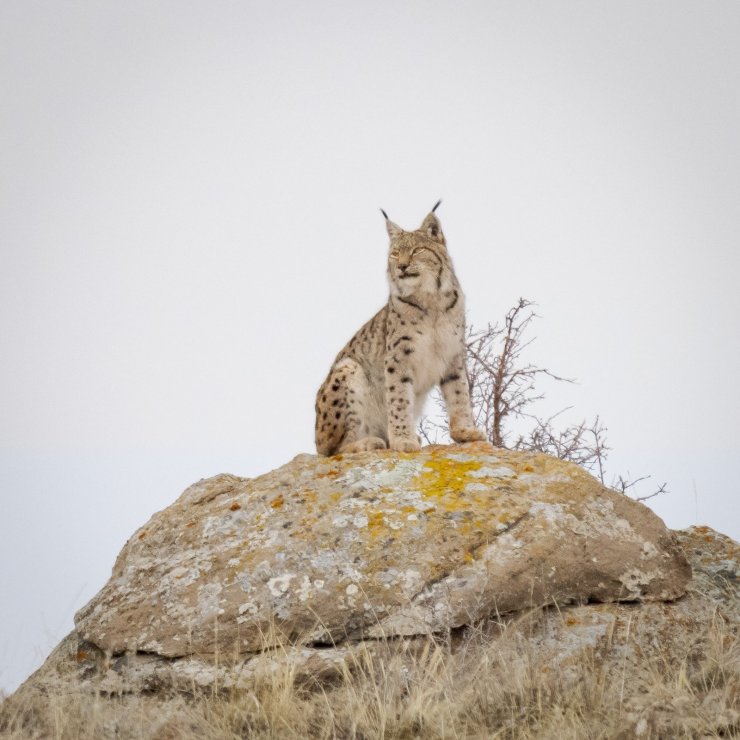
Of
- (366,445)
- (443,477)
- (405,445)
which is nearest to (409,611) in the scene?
(443,477)

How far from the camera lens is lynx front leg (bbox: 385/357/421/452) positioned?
24.5ft

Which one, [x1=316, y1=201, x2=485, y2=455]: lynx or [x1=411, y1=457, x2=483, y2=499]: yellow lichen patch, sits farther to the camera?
[x1=316, y1=201, x2=485, y2=455]: lynx

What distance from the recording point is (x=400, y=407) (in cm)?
762

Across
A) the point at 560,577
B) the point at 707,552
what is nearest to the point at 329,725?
the point at 560,577

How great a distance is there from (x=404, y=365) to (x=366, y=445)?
0.83 meters

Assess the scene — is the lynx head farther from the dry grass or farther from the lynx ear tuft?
the dry grass

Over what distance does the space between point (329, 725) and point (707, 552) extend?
3.55 m

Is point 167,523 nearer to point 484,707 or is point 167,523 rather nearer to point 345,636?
point 345,636

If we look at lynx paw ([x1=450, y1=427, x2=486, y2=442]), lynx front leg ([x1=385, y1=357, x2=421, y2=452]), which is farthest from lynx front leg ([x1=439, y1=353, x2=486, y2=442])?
lynx front leg ([x1=385, y1=357, x2=421, y2=452])

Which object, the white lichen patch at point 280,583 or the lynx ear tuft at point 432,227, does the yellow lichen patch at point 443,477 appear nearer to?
the white lichen patch at point 280,583

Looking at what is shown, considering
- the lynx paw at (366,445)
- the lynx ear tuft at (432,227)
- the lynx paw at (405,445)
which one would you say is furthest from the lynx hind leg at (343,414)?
the lynx ear tuft at (432,227)

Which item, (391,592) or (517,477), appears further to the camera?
(517,477)

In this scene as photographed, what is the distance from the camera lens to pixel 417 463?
634cm

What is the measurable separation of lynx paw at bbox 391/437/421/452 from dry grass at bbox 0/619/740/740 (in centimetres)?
247
